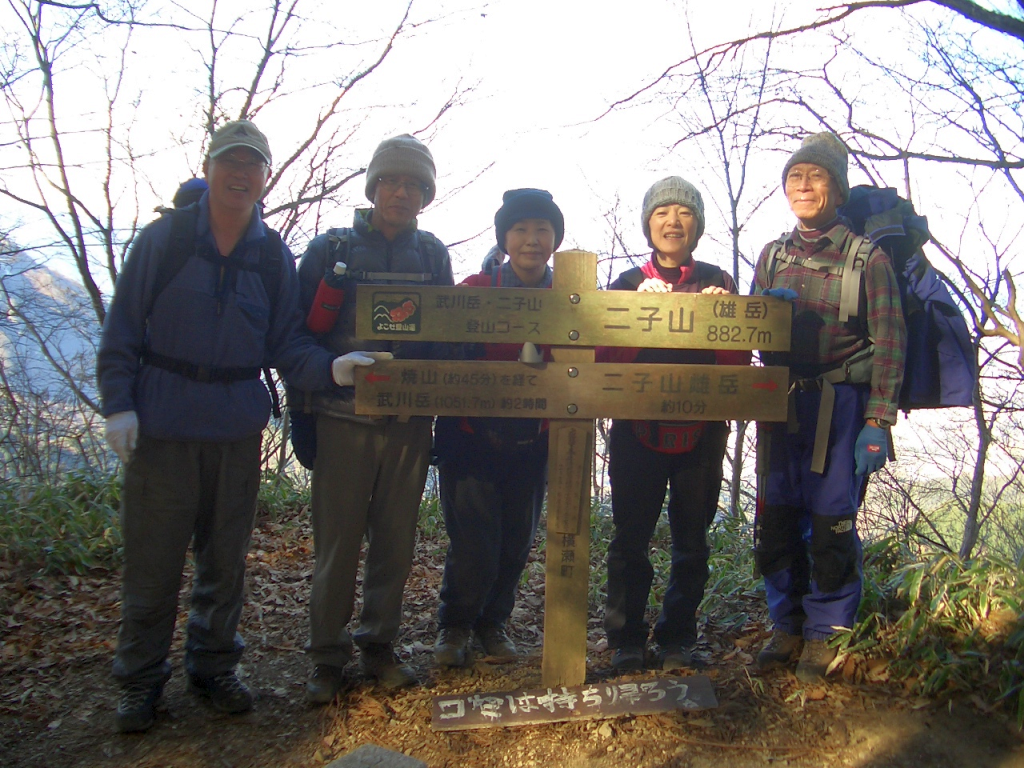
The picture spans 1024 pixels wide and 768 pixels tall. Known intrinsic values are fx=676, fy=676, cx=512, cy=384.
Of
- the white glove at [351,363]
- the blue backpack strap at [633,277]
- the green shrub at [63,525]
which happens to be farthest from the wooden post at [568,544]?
the green shrub at [63,525]

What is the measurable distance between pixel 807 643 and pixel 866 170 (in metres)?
6.73

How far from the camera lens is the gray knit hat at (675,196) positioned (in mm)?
3484

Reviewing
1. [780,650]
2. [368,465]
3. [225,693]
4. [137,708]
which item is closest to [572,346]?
[368,465]

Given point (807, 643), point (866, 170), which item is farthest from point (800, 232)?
point (866, 170)

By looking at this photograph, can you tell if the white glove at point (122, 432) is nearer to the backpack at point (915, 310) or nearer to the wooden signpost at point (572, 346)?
the wooden signpost at point (572, 346)

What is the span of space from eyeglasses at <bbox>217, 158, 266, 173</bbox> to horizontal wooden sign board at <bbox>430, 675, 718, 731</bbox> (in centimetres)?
273

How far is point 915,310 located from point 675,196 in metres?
1.37

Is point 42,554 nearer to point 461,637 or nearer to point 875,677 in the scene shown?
point 461,637

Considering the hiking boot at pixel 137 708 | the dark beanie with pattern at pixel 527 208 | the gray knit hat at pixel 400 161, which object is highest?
the gray knit hat at pixel 400 161

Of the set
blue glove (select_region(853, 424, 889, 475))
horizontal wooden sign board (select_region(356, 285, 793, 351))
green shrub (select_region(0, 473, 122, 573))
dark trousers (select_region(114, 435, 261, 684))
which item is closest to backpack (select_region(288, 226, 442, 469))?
dark trousers (select_region(114, 435, 261, 684))

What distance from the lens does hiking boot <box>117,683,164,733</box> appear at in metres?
3.18

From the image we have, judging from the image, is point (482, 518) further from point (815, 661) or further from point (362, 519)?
point (815, 661)

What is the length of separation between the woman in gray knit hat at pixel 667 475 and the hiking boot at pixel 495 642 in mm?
596

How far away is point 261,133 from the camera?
3355 millimetres
